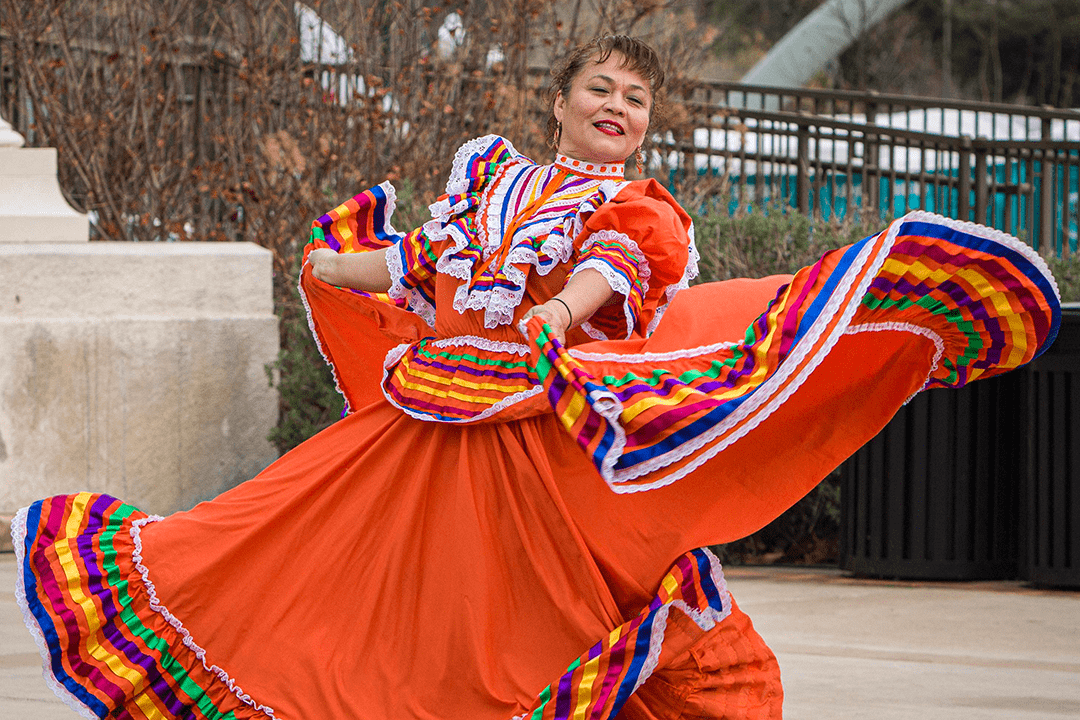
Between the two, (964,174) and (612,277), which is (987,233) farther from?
(964,174)

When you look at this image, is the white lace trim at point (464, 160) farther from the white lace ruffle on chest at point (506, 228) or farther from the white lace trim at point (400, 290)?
the white lace trim at point (400, 290)

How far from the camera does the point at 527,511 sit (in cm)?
298

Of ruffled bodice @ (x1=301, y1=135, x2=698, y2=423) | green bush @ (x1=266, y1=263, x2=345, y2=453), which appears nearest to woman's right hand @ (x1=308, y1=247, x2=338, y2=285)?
ruffled bodice @ (x1=301, y1=135, x2=698, y2=423)

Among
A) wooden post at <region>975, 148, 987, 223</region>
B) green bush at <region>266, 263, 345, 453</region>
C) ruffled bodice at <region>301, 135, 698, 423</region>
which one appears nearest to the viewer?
ruffled bodice at <region>301, 135, 698, 423</region>

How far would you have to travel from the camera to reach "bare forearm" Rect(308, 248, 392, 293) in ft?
11.3

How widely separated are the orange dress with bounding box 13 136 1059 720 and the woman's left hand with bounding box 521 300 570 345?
74 mm

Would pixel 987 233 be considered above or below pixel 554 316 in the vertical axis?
above

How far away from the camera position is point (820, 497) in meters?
6.31

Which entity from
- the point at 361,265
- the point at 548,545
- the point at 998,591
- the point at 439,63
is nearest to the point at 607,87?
the point at 361,265

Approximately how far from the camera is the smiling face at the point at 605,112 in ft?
10.3

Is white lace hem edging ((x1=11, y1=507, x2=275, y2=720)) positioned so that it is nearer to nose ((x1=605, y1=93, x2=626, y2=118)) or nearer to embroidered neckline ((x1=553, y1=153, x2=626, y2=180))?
embroidered neckline ((x1=553, y1=153, x2=626, y2=180))

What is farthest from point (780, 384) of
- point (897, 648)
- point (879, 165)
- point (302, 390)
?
point (879, 165)

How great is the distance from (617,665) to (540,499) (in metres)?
0.38

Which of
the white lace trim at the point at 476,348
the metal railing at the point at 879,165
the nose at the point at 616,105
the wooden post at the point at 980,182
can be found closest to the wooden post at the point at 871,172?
the metal railing at the point at 879,165
